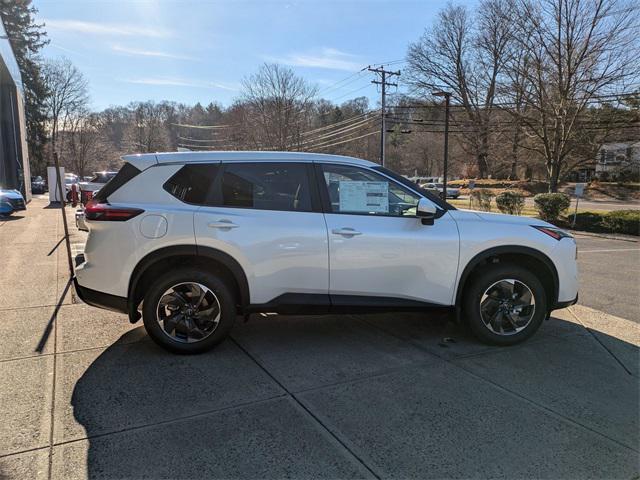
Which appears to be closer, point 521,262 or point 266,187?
point 266,187

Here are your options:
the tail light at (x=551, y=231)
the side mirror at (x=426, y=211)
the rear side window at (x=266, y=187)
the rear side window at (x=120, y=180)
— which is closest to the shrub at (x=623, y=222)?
the tail light at (x=551, y=231)

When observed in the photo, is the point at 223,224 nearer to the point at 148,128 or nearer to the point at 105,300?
the point at 105,300

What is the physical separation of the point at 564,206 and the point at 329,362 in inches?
719

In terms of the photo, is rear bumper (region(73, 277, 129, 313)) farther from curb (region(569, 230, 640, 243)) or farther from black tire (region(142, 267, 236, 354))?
curb (region(569, 230, 640, 243))

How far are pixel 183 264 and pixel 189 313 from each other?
43cm

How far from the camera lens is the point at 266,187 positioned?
13.8ft

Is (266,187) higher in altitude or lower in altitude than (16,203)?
higher

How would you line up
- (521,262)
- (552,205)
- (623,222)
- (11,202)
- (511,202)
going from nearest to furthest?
(521,262) < (623,222) < (11,202) < (552,205) < (511,202)

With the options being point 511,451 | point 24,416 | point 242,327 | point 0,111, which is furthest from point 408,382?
point 0,111

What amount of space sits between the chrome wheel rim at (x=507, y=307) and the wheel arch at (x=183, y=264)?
2228 mm

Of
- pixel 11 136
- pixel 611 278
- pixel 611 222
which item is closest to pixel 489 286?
pixel 611 278

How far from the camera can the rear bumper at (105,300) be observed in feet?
13.2

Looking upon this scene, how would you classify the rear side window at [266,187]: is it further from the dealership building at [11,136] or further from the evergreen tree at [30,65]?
the evergreen tree at [30,65]

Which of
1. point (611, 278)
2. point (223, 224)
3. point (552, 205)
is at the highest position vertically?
point (223, 224)
